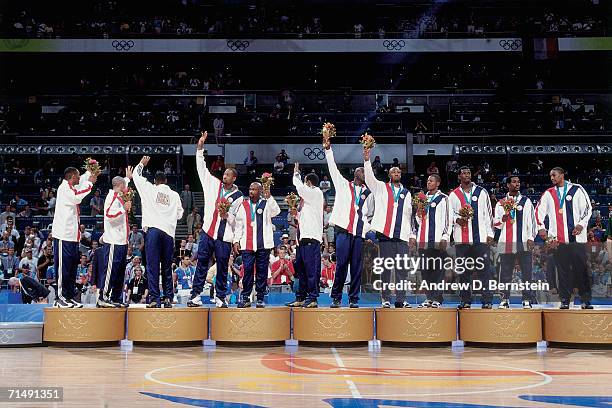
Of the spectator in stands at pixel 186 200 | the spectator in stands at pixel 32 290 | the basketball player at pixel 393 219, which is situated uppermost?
the spectator in stands at pixel 186 200

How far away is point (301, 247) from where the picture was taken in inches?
461

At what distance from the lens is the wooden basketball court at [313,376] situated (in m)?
6.36

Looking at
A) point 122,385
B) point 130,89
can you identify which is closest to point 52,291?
point 122,385

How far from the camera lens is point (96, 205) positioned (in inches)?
914

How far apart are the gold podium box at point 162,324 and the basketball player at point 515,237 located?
4407mm

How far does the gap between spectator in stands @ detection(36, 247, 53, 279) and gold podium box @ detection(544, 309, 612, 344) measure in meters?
11.4

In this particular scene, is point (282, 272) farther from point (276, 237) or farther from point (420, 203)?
point (420, 203)

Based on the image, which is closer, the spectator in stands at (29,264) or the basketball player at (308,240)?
the basketball player at (308,240)

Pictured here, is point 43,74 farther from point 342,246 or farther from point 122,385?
point 122,385

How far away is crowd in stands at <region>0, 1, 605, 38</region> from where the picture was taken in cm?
3142

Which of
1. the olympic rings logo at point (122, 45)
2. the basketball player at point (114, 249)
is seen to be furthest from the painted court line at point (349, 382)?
the olympic rings logo at point (122, 45)

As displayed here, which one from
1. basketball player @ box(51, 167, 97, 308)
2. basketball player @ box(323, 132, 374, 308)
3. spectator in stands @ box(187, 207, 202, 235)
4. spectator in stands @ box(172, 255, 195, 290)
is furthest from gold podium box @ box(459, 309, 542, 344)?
spectator in stands @ box(187, 207, 202, 235)

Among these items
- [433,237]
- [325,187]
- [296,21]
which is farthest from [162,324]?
[296,21]

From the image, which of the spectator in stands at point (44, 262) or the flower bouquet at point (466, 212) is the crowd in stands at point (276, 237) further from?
the flower bouquet at point (466, 212)
